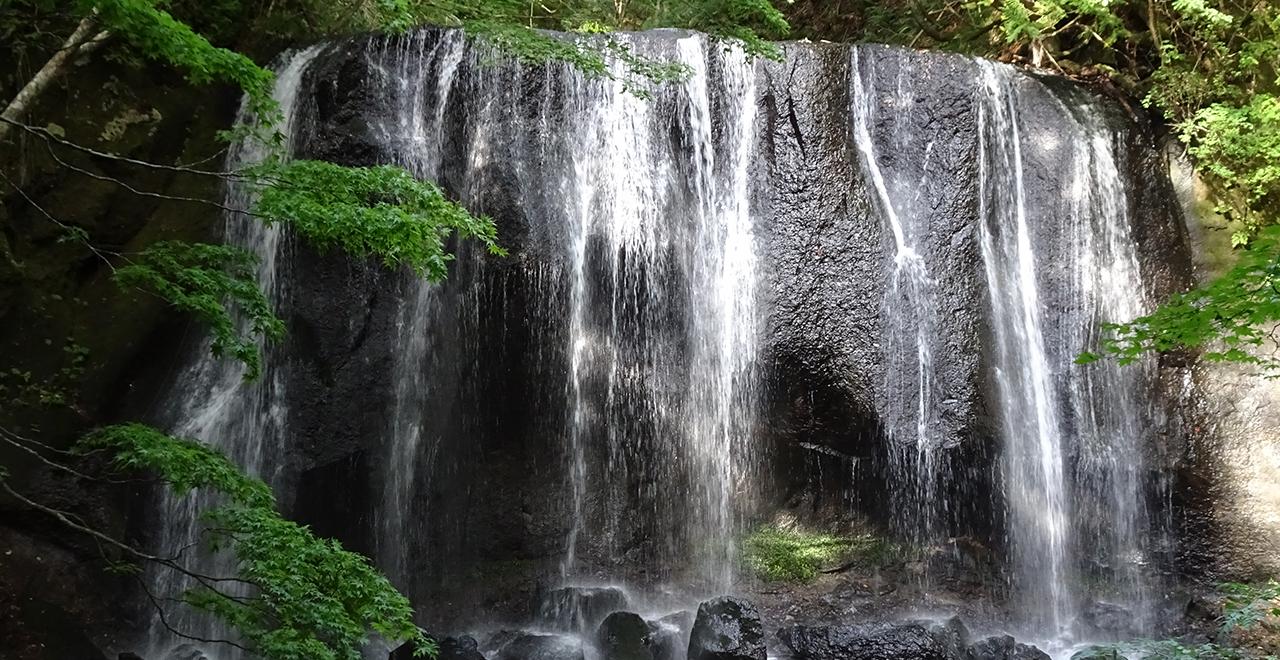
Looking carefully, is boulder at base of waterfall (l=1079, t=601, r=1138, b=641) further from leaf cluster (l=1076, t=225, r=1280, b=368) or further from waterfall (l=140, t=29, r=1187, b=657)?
leaf cluster (l=1076, t=225, r=1280, b=368)

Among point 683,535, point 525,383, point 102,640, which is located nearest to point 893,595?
point 683,535

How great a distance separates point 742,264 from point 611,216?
143 cm

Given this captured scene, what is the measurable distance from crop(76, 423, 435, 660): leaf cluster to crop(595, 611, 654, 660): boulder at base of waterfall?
2.71 meters

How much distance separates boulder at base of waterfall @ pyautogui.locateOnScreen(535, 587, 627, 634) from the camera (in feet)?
27.0

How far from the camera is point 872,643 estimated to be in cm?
686

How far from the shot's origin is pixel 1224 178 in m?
9.73

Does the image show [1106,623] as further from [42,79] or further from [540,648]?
[42,79]

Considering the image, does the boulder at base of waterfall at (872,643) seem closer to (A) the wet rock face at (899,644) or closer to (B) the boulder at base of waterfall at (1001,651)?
(A) the wet rock face at (899,644)

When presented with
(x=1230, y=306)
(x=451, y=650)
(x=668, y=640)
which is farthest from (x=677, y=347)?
(x=1230, y=306)

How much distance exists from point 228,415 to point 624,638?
4.15 m

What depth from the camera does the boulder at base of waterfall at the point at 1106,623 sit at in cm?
845

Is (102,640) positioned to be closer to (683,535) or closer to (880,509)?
(683,535)

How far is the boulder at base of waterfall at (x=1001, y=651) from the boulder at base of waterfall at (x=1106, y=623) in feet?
4.75

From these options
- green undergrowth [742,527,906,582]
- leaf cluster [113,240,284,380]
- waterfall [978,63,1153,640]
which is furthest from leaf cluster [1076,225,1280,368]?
leaf cluster [113,240,284,380]
